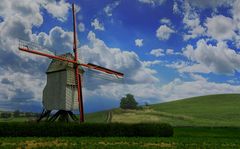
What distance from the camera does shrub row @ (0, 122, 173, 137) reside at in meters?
39.5

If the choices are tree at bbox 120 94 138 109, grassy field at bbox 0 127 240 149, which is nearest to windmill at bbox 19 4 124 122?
grassy field at bbox 0 127 240 149

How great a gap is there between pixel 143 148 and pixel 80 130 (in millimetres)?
14302

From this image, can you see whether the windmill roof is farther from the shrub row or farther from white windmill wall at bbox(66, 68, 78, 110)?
the shrub row

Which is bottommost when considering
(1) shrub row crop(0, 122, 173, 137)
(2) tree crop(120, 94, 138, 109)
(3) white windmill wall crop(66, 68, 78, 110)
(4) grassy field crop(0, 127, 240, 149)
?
(4) grassy field crop(0, 127, 240, 149)

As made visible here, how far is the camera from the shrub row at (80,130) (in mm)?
39469

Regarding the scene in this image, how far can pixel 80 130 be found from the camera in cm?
4062

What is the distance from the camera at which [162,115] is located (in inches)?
3110

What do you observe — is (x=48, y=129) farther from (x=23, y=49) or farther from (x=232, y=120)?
(x=232, y=120)

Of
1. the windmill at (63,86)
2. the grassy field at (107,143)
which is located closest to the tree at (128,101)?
the windmill at (63,86)

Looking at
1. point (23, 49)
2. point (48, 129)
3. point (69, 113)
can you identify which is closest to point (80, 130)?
point (48, 129)

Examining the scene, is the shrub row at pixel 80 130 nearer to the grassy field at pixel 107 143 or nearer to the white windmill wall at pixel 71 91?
the grassy field at pixel 107 143

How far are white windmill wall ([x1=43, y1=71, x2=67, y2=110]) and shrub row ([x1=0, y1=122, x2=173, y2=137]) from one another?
651 centimetres

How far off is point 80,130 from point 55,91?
8660mm

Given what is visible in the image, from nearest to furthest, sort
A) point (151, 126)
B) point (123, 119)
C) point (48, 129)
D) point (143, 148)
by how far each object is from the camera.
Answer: point (143, 148) → point (48, 129) → point (151, 126) → point (123, 119)
